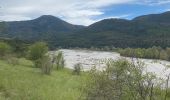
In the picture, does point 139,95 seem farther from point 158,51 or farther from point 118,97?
point 158,51

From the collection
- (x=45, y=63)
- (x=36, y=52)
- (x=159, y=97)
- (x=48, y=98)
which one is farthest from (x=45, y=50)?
(x=159, y=97)

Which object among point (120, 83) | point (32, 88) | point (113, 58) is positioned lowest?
point (32, 88)

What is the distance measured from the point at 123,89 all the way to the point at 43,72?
167 feet

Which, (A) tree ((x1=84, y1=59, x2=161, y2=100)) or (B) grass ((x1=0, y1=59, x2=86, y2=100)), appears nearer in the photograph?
(A) tree ((x1=84, y1=59, x2=161, y2=100))

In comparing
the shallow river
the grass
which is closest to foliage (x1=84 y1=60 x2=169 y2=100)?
the shallow river

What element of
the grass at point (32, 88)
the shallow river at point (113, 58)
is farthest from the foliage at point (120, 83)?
the grass at point (32, 88)

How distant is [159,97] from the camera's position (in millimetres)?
19312

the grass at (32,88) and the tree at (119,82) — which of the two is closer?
the tree at (119,82)

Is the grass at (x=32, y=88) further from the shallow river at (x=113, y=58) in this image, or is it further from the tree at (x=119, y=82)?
the tree at (x=119, y=82)

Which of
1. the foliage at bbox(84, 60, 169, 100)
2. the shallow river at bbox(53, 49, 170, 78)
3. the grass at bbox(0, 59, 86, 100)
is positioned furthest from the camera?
the grass at bbox(0, 59, 86, 100)

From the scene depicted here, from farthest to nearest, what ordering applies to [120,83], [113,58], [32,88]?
[32,88] → [113,58] → [120,83]

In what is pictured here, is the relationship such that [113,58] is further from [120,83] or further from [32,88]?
[120,83]

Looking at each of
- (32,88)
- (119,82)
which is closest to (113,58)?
(32,88)

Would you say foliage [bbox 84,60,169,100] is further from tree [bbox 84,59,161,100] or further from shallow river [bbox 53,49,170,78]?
shallow river [bbox 53,49,170,78]
